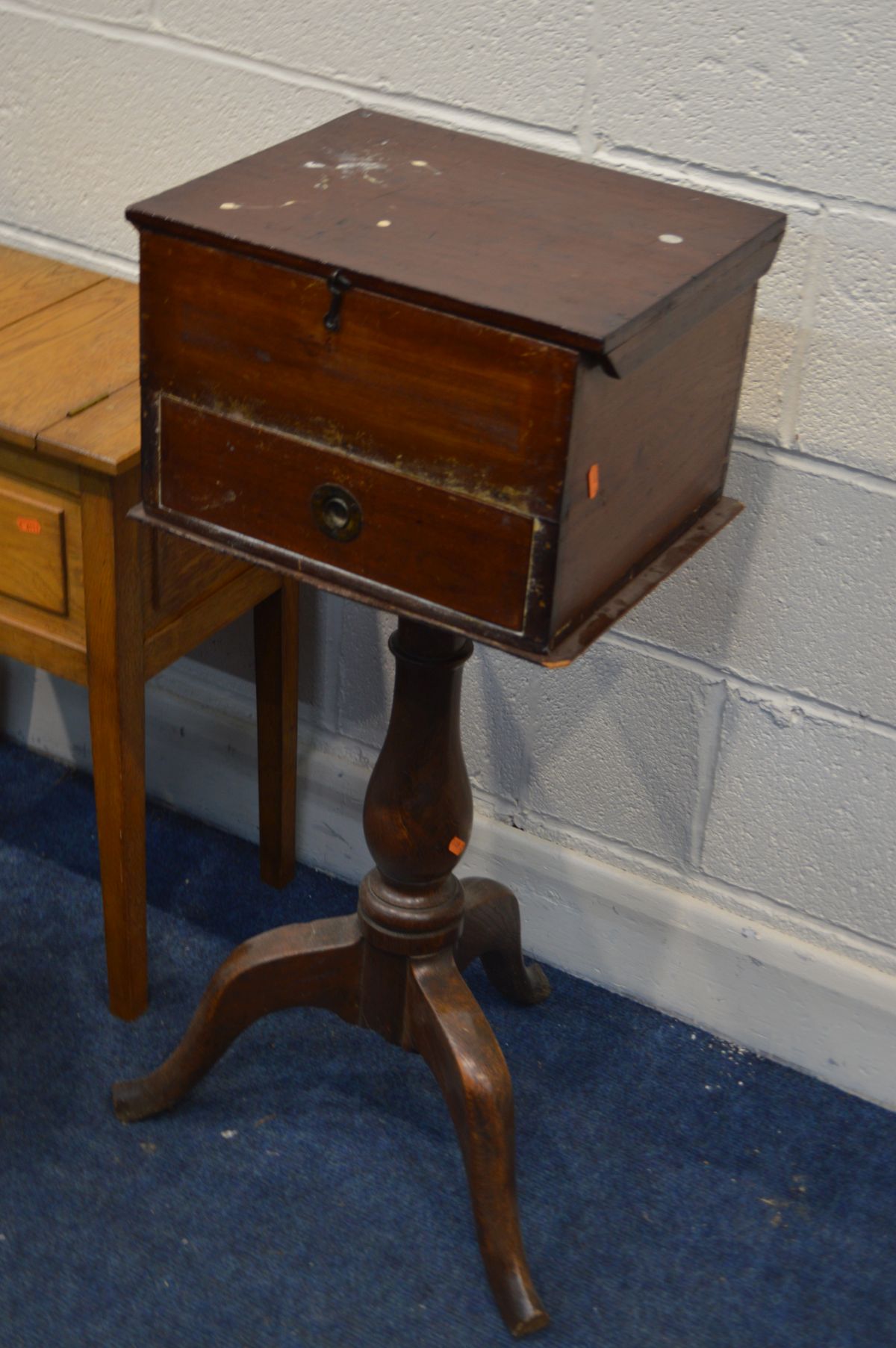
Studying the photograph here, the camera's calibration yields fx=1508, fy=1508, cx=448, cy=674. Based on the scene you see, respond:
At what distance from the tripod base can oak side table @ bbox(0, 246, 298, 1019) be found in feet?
0.59

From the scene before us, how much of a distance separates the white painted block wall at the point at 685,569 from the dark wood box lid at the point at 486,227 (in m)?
0.16

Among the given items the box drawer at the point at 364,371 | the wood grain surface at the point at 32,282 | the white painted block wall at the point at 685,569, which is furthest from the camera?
the wood grain surface at the point at 32,282

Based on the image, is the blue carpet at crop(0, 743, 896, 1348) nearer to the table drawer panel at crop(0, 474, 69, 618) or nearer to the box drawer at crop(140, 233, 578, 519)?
the table drawer panel at crop(0, 474, 69, 618)

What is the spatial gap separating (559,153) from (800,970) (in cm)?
97

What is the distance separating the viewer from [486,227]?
3.94 ft

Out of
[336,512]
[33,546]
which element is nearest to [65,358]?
Answer: [33,546]

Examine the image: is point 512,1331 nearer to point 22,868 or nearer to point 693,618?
point 693,618

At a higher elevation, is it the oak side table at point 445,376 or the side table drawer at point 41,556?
the oak side table at point 445,376

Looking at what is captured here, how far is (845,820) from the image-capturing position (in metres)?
1.72

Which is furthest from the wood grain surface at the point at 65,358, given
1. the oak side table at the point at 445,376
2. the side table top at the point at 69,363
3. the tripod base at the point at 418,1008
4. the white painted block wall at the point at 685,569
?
the tripod base at the point at 418,1008

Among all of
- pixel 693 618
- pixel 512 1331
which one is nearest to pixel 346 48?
pixel 693 618

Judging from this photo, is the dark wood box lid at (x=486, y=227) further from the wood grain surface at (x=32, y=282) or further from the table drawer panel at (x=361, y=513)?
the wood grain surface at (x=32, y=282)

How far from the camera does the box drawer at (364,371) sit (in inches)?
42.3

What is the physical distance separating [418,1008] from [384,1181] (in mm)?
221
